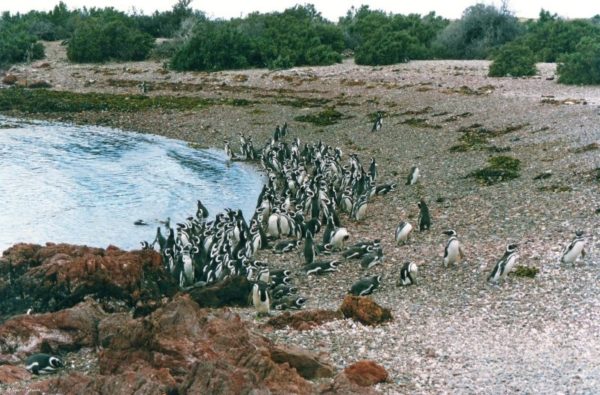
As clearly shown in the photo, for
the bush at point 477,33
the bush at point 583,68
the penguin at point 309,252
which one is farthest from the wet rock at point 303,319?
the bush at point 477,33

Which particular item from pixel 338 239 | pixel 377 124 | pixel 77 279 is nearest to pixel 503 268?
pixel 338 239

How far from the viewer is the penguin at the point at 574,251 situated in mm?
13117

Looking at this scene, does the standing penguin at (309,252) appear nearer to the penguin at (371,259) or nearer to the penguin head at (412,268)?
the penguin at (371,259)

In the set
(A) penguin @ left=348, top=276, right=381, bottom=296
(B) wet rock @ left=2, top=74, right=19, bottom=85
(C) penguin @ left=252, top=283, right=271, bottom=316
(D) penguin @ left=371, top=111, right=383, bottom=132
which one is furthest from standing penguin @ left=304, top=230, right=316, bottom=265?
(B) wet rock @ left=2, top=74, right=19, bottom=85

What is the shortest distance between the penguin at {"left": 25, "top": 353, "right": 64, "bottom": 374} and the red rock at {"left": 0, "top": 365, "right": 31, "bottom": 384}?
86 millimetres

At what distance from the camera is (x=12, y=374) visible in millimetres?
9422

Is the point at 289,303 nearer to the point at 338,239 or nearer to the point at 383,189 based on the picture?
the point at 338,239

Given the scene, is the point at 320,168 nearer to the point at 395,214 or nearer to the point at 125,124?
the point at 395,214

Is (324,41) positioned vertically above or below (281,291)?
above

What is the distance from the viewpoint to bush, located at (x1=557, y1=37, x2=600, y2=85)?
30234 mm

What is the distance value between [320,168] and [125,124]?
567 inches

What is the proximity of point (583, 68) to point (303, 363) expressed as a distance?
25.2 metres

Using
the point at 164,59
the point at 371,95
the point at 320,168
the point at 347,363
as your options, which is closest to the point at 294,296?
the point at 347,363

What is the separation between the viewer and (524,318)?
11242 mm
